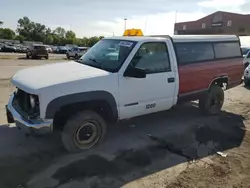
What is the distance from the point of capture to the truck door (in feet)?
15.3

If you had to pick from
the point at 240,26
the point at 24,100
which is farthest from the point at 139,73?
the point at 240,26

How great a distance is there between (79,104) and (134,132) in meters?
1.67

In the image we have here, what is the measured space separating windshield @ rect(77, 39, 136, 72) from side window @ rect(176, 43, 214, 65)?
1272mm

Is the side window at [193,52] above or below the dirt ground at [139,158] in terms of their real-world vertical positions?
above

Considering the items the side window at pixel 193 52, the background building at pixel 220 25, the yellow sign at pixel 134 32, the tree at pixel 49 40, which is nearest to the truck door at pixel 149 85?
the side window at pixel 193 52

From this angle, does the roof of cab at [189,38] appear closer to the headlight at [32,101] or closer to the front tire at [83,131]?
the front tire at [83,131]

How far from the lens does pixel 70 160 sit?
13.4ft

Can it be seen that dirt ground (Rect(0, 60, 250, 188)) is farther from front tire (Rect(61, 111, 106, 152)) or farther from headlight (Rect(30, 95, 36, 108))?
headlight (Rect(30, 95, 36, 108))

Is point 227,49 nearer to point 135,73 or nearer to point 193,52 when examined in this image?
point 193,52

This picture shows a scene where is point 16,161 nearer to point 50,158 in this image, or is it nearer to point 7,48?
point 50,158

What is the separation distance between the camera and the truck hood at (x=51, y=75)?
3.93 m

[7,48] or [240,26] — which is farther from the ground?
[240,26]

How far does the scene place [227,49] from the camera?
6898mm

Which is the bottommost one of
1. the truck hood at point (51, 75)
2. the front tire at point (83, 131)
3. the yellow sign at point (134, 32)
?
the front tire at point (83, 131)
